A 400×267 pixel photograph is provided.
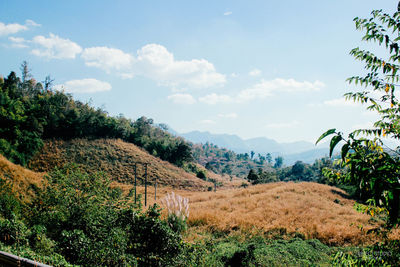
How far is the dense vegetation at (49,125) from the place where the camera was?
39156 millimetres

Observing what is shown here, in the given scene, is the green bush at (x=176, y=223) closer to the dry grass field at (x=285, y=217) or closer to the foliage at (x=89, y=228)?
the dry grass field at (x=285, y=217)

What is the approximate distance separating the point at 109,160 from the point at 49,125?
14.6 m

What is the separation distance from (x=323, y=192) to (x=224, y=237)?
17.8 metres

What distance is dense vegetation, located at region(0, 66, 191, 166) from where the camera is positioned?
128ft

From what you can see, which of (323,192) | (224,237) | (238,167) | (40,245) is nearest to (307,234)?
(224,237)

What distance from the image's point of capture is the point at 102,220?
6469 millimetres

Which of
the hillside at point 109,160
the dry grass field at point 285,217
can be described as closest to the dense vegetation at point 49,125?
the hillside at point 109,160

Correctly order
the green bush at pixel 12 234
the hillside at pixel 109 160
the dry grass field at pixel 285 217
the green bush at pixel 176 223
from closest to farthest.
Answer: the green bush at pixel 12 234 < the green bush at pixel 176 223 < the dry grass field at pixel 285 217 < the hillside at pixel 109 160

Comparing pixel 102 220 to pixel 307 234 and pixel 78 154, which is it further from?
pixel 78 154

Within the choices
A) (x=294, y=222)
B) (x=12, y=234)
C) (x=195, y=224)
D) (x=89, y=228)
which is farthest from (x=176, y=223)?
(x=294, y=222)

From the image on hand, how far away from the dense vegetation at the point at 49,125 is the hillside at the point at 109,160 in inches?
84.0

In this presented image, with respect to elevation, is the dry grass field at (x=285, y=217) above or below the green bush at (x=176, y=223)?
below

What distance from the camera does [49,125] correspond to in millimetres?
49500

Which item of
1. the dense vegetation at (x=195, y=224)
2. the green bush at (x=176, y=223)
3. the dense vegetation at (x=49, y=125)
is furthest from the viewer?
the dense vegetation at (x=49, y=125)
